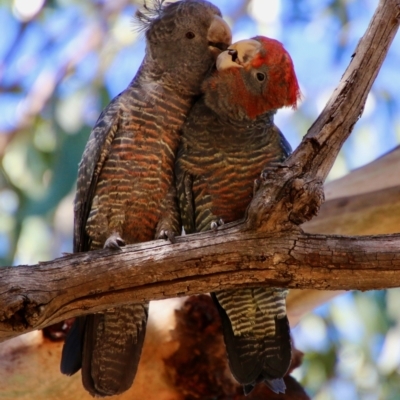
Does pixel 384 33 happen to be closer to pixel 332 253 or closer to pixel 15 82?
pixel 332 253

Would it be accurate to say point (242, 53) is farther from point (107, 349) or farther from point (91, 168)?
point (107, 349)

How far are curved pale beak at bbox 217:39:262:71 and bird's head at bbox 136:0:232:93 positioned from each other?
0.26 m

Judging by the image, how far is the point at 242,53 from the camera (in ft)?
10.8

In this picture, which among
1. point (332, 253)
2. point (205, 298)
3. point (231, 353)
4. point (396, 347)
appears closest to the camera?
point (332, 253)

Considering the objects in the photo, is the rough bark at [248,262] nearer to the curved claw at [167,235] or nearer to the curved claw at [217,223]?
the curved claw at [167,235]

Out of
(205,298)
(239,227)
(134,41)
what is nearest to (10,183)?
(134,41)

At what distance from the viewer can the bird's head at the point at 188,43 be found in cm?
356

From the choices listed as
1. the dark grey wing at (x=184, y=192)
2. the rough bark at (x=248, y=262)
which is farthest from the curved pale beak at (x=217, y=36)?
the rough bark at (x=248, y=262)

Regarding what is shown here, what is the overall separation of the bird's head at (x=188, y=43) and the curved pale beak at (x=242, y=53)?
26 cm

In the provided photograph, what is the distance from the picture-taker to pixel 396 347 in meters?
5.72

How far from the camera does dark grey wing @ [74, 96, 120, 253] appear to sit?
11.0 ft

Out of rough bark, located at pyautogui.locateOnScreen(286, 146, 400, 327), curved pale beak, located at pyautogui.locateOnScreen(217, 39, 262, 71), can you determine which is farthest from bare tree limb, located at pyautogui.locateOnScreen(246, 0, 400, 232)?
rough bark, located at pyautogui.locateOnScreen(286, 146, 400, 327)

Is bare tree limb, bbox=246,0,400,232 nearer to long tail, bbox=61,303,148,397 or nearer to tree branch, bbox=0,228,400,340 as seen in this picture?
tree branch, bbox=0,228,400,340

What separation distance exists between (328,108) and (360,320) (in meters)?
3.53
